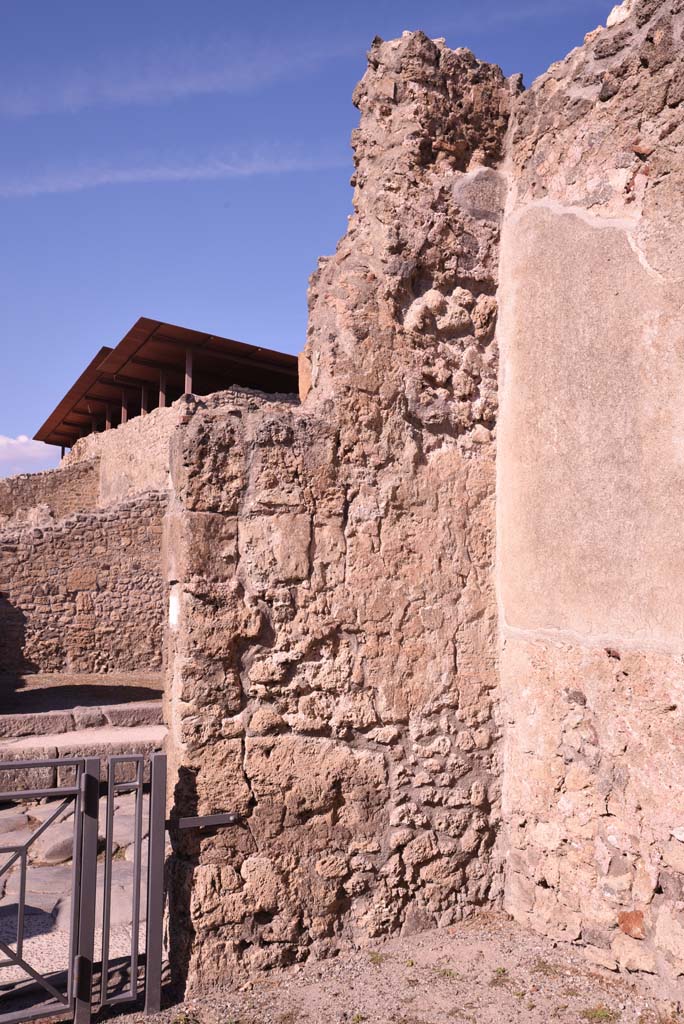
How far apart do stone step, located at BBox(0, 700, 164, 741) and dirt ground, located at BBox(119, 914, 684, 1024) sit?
4.96 m

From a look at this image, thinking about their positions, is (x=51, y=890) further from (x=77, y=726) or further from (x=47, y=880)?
(x=77, y=726)

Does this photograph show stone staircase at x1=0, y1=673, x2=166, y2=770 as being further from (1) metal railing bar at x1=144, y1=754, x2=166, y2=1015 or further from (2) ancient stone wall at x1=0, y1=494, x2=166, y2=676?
(1) metal railing bar at x1=144, y1=754, x2=166, y2=1015

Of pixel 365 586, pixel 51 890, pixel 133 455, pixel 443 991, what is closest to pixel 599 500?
pixel 365 586

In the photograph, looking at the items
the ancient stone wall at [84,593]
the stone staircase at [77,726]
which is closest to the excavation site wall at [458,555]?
the stone staircase at [77,726]

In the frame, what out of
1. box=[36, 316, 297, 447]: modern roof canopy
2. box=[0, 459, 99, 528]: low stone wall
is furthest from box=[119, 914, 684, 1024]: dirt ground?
box=[0, 459, 99, 528]: low stone wall

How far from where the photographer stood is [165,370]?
1855 centimetres

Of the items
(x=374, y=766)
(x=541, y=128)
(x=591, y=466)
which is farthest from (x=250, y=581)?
(x=541, y=128)

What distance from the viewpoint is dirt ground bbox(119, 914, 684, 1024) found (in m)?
2.95

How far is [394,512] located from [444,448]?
41 centimetres

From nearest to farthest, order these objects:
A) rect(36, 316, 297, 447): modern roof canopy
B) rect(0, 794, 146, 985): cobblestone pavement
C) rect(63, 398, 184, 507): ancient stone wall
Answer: rect(0, 794, 146, 985): cobblestone pavement → rect(63, 398, 184, 507): ancient stone wall → rect(36, 316, 297, 447): modern roof canopy

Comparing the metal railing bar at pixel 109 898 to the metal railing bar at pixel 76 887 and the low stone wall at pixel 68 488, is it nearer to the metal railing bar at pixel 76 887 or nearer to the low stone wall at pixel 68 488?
the metal railing bar at pixel 76 887

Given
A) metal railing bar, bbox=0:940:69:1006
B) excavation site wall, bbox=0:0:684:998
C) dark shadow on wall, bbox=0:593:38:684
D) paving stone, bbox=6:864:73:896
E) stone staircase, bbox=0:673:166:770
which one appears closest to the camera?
metal railing bar, bbox=0:940:69:1006

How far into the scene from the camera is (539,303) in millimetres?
3660

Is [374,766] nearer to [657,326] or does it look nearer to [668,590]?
[668,590]
